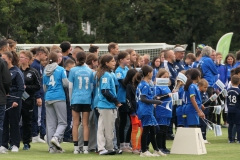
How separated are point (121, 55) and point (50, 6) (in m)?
33.2

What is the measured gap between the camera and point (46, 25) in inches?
1859

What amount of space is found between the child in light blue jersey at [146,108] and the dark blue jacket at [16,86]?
2370mm

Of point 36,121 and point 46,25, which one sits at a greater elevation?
point 46,25

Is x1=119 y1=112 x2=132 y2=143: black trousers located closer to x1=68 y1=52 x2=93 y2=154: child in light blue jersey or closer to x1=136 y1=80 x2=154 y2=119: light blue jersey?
x1=68 y1=52 x2=93 y2=154: child in light blue jersey

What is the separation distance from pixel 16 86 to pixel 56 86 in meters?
0.80

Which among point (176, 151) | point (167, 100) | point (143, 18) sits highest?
point (143, 18)

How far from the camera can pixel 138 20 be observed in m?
50.6

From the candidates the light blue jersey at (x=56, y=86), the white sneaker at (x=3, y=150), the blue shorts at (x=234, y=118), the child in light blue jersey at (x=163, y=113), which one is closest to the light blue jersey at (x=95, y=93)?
the light blue jersey at (x=56, y=86)

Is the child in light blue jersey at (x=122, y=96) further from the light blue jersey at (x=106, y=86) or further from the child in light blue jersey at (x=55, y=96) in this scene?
the child in light blue jersey at (x=55, y=96)

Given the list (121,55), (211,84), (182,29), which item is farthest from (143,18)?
(121,55)

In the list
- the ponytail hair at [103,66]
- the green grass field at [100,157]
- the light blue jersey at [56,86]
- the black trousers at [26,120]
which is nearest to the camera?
the green grass field at [100,157]

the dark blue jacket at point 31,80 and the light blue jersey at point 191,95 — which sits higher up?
the dark blue jacket at point 31,80

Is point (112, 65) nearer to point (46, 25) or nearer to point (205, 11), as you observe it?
point (46, 25)

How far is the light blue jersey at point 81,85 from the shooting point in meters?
14.6
